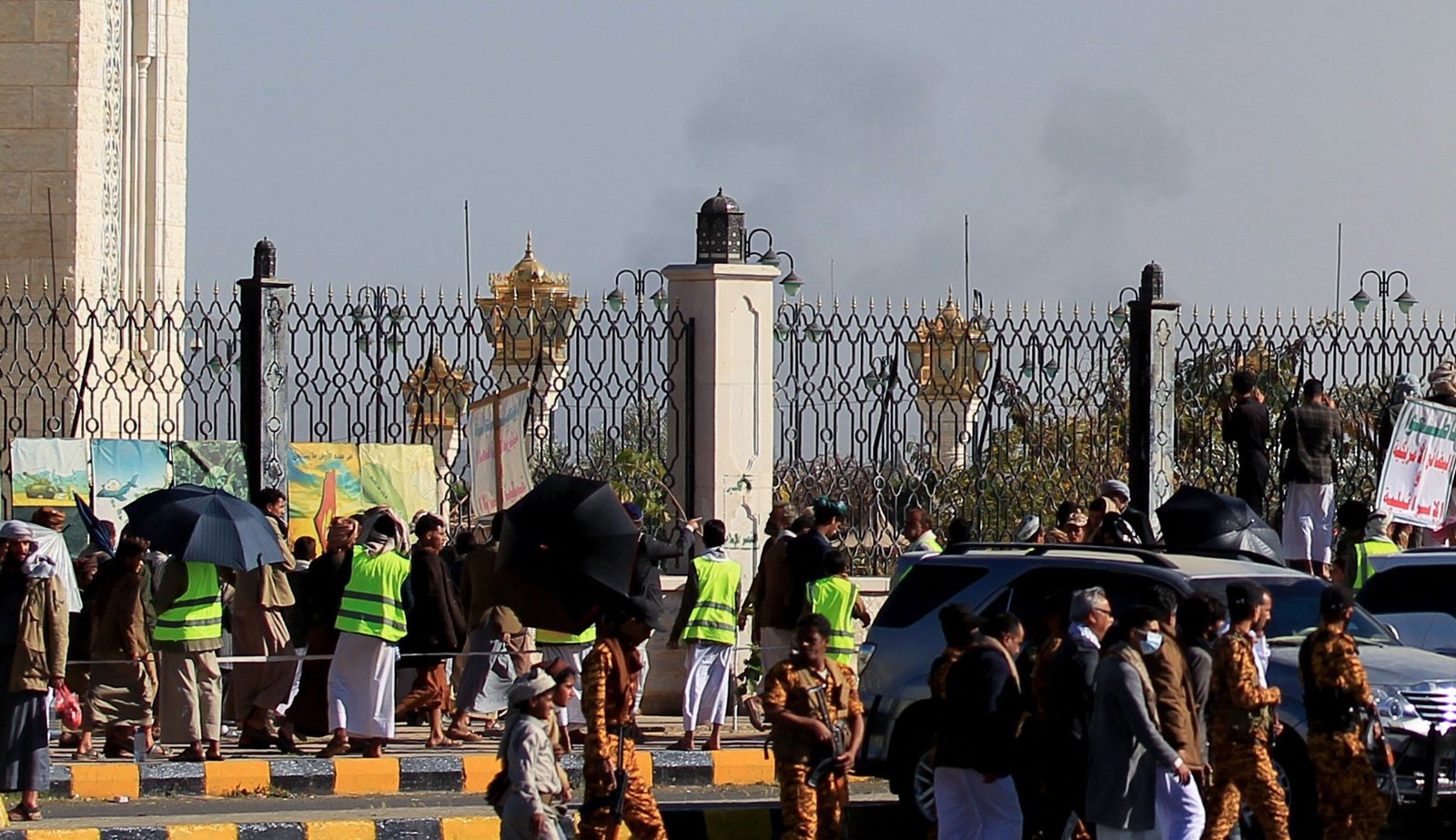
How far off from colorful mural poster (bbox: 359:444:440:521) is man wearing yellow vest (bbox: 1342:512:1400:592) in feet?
20.2

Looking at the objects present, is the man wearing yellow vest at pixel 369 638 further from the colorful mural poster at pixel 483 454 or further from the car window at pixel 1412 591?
the car window at pixel 1412 591

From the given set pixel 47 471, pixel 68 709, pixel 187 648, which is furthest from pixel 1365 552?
pixel 47 471

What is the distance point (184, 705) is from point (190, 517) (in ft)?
3.70

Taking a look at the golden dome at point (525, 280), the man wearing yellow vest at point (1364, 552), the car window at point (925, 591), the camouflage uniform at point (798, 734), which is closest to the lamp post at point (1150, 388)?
the man wearing yellow vest at point (1364, 552)

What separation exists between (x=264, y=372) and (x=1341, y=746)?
28.4 ft

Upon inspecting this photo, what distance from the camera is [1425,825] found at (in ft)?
41.6

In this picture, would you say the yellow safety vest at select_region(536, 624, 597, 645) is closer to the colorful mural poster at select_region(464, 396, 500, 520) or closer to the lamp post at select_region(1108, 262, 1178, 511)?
the colorful mural poster at select_region(464, 396, 500, 520)

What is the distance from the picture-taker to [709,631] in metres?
15.2

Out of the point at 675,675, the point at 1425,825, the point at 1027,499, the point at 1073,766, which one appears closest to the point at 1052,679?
the point at 1073,766

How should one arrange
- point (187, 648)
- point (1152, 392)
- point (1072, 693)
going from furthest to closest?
point (1152, 392), point (187, 648), point (1072, 693)

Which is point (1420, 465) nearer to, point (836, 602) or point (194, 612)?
point (836, 602)

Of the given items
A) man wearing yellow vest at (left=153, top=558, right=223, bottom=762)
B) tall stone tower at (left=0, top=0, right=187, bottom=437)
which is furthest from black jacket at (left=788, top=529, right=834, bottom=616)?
tall stone tower at (left=0, top=0, right=187, bottom=437)

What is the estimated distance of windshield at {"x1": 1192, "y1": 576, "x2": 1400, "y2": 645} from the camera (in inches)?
474

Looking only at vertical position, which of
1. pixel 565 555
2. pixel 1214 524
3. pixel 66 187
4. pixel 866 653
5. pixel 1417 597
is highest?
pixel 66 187
